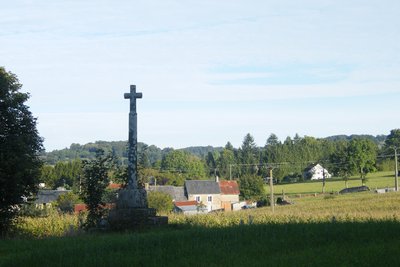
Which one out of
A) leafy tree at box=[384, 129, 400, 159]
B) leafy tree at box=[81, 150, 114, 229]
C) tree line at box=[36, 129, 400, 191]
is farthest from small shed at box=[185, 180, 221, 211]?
leafy tree at box=[81, 150, 114, 229]

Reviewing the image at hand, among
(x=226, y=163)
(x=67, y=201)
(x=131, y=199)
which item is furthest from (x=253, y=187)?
(x=131, y=199)

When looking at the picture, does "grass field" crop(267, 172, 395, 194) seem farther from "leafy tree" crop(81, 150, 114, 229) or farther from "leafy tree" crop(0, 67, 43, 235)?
"leafy tree" crop(81, 150, 114, 229)

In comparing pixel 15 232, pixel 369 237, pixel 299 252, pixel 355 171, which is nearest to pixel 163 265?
pixel 299 252

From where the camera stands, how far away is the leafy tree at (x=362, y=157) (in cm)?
10944

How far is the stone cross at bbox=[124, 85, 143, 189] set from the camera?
19156mm

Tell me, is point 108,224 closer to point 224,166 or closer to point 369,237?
point 369,237

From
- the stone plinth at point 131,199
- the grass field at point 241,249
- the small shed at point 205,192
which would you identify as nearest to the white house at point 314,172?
the small shed at point 205,192

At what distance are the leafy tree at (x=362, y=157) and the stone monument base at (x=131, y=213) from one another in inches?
3728

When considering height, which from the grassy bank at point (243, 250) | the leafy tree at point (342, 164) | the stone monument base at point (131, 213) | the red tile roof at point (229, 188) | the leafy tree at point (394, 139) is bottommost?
the grassy bank at point (243, 250)

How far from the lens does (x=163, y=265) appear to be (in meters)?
9.48

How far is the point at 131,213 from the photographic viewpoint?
59.7 ft

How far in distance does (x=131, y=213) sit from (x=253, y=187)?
82536mm

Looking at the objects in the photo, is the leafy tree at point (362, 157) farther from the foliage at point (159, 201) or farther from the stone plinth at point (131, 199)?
the stone plinth at point (131, 199)

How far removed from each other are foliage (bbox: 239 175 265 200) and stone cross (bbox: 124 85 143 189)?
78306 mm
